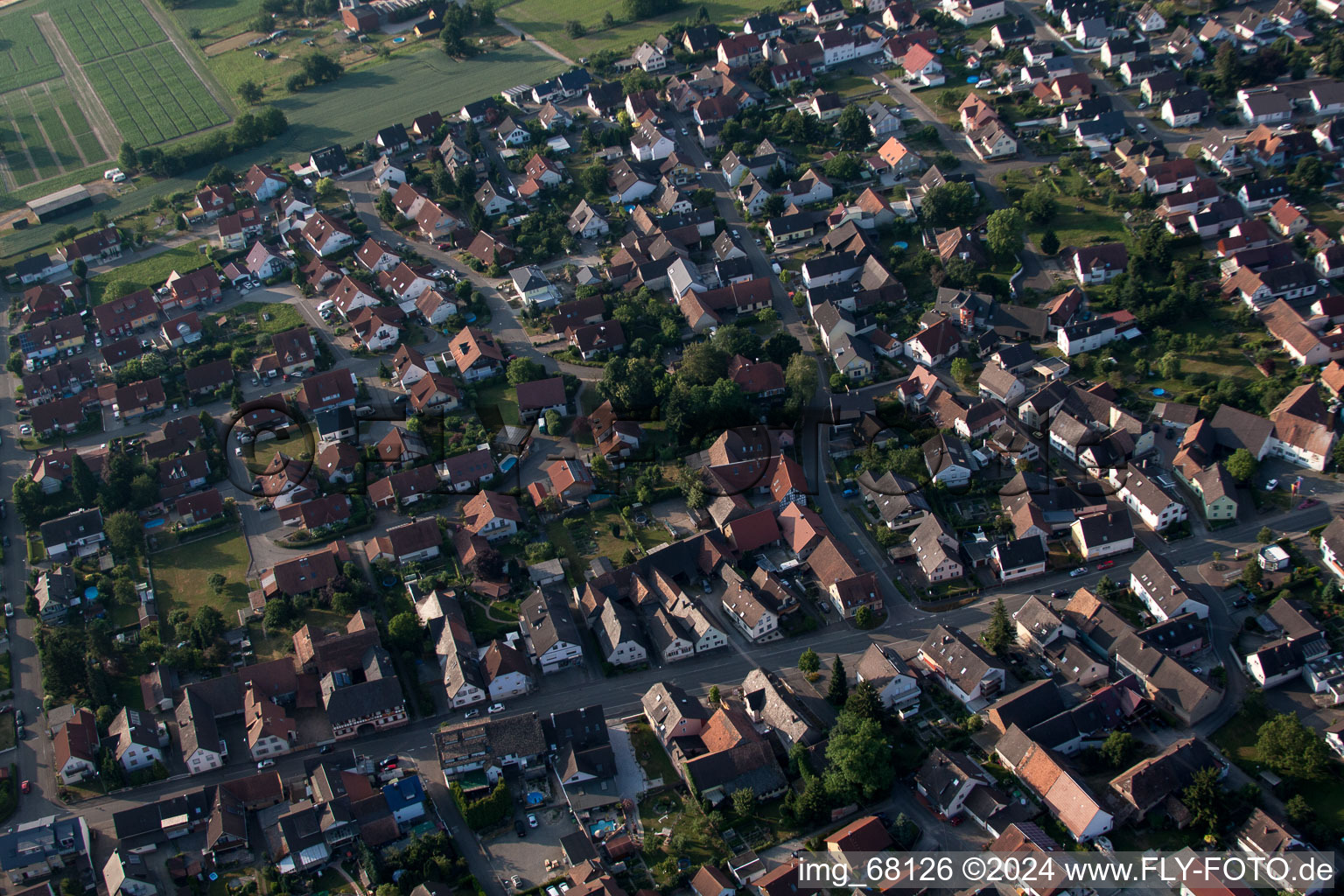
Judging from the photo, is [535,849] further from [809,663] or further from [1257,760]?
[1257,760]

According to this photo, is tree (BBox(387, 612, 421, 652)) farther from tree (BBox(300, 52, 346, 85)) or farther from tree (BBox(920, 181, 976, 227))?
tree (BBox(300, 52, 346, 85))

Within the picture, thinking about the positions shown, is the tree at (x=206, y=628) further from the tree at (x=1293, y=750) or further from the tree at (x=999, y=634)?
the tree at (x=1293, y=750)

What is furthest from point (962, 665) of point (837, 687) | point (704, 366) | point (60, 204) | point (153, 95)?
point (153, 95)

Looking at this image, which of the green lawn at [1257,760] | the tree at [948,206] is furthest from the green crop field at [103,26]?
the green lawn at [1257,760]

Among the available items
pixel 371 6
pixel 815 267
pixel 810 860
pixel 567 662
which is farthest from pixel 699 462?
pixel 371 6

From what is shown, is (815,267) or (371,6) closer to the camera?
(815,267)

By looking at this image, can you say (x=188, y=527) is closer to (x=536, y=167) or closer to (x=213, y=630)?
(x=213, y=630)

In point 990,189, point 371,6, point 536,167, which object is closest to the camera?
point 990,189

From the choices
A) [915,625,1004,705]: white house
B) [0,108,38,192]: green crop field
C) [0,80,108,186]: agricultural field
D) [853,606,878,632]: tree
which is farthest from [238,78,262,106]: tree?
[915,625,1004,705]: white house
